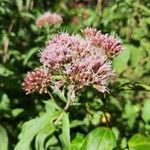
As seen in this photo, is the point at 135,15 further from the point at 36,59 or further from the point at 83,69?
the point at 83,69

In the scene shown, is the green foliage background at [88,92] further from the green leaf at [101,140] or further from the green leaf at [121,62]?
the green leaf at [101,140]

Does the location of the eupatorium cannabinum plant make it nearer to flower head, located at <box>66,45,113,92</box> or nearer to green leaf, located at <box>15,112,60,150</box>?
flower head, located at <box>66,45,113,92</box>

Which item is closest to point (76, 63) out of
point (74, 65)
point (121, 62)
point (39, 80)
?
point (74, 65)

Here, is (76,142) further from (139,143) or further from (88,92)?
(88,92)

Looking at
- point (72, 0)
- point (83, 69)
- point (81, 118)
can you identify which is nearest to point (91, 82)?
point (83, 69)

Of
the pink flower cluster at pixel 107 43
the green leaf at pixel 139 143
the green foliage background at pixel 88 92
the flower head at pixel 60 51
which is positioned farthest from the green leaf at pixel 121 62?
the green leaf at pixel 139 143

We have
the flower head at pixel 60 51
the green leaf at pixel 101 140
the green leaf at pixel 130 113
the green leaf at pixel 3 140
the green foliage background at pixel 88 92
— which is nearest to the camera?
the green leaf at pixel 101 140
